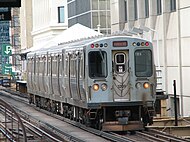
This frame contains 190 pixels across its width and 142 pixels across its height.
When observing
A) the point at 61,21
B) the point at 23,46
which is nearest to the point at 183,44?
the point at 61,21

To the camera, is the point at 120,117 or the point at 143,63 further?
the point at 143,63

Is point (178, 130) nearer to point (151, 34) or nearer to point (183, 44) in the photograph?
point (183, 44)

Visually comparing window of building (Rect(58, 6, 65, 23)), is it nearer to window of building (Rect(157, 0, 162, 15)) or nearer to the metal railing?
window of building (Rect(157, 0, 162, 15))

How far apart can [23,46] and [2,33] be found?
8995 mm

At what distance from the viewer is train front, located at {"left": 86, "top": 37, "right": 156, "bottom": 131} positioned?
80.3 feet

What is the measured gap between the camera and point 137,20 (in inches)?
1671

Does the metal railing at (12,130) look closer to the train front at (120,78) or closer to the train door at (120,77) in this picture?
the train front at (120,78)

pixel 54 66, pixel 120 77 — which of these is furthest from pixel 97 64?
pixel 54 66

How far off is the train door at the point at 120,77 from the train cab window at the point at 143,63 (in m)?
0.35

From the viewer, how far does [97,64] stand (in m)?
24.7

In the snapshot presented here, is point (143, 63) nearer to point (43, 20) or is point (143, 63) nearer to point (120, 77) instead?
point (120, 77)

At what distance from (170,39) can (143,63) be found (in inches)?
449

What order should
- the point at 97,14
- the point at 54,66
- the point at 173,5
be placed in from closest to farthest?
the point at 54,66 → the point at 173,5 → the point at 97,14

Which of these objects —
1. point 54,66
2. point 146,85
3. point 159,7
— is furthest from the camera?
point 159,7
